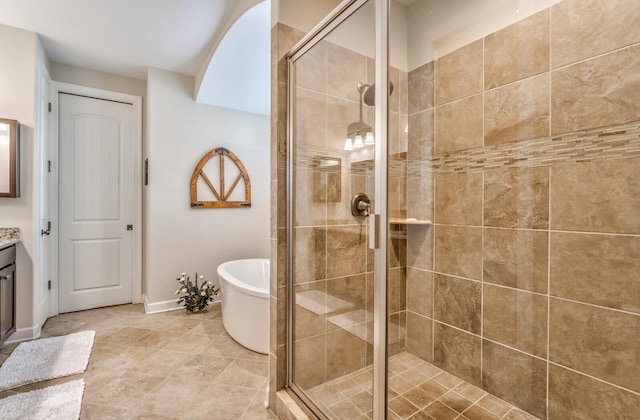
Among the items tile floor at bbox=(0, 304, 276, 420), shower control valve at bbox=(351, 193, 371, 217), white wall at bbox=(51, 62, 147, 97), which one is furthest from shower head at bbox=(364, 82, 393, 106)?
white wall at bbox=(51, 62, 147, 97)

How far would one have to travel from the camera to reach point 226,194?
3.74 metres

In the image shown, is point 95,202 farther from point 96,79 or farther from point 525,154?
point 525,154

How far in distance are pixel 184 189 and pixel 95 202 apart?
94 centimetres

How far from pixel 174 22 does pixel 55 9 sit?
0.83 meters

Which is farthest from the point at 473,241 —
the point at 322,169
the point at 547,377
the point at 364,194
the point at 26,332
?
the point at 26,332

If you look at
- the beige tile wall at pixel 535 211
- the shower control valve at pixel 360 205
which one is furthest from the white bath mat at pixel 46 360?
the beige tile wall at pixel 535 211

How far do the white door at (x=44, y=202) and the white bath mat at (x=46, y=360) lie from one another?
0.37 meters

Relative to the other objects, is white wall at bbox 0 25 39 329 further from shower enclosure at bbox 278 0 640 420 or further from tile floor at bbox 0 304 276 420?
shower enclosure at bbox 278 0 640 420

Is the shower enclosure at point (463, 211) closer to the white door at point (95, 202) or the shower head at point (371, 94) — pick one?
the shower head at point (371, 94)

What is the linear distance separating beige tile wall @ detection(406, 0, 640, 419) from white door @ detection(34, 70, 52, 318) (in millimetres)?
3162

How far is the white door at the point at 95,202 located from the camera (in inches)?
127

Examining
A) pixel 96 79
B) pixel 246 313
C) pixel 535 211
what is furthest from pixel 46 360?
pixel 535 211

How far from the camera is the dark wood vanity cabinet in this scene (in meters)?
2.23

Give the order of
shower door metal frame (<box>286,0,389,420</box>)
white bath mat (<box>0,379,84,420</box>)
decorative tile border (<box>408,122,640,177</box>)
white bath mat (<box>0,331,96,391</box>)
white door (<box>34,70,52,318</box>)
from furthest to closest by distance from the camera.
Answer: white door (<box>34,70,52,318</box>)
white bath mat (<box>0,331,96,391</box>)
white bath mat (<box>0,379,84,420</box>)
decorative tile border (<box>408,122,640,177</box>)
shower door metal frame (<box>286,0,389,420</box>)
